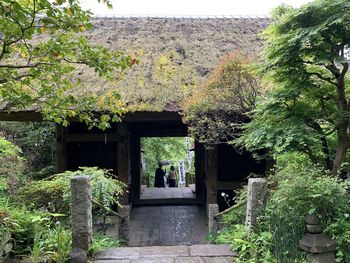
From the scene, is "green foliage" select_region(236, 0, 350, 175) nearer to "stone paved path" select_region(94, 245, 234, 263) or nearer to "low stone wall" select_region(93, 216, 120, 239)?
"stone paved path" select_region(94, 245, 234, 263)

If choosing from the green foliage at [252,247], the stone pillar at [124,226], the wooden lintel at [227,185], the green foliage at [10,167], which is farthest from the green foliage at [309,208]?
the wooden lintel at [227,185]

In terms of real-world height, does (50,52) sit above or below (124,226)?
above

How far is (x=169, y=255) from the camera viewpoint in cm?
460

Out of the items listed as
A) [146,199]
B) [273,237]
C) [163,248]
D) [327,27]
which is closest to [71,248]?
[163,248]

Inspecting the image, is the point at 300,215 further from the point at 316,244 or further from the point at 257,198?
the point at 257,198

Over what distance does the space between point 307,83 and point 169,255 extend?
9.10ft

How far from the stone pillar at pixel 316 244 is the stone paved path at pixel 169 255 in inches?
40.1

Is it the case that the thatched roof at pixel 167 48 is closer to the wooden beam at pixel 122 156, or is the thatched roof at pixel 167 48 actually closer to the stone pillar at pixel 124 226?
the wooden beam at pixel 122 156

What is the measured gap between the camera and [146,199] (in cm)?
1077

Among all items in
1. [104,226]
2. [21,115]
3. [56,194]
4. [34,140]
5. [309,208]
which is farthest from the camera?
[34,140]

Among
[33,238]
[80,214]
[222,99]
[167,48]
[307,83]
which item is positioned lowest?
[33,238]

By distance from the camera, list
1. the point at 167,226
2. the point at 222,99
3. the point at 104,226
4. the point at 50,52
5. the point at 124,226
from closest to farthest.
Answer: the point at 50,52 < the point at 104,226 < the point at 222,99 < the point at 124,226 < the point at 167,226

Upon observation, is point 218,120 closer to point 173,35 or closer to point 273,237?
point 273,237

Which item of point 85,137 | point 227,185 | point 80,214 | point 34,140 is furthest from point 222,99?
point 34,140
